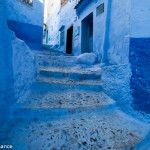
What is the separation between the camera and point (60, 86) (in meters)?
2.49

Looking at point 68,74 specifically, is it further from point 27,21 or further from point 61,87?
point 27,21

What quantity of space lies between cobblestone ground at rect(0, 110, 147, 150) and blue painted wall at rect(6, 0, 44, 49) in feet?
20.1

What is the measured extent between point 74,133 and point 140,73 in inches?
68.3

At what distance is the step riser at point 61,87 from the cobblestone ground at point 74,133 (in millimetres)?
775

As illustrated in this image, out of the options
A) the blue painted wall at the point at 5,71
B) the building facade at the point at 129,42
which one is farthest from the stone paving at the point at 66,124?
the building facade at the point at 129,42

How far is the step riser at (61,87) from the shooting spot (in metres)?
2.28

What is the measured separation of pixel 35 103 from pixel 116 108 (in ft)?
5.55

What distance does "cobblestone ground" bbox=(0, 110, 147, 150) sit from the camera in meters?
1.32

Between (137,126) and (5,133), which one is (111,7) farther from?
(5,133)

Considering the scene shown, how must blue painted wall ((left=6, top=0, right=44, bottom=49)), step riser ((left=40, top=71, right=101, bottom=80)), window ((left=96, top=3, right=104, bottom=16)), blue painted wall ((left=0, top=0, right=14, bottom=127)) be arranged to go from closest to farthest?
blue painted wall ((left=0, top=0, right=14, bottom=127))
step riser ((left=40, top=71, right=101, bottom=80))
window ((left=96, top=3, right=104, bottom=16))
blue painted wall ((left=6, top=0, right=44, bottom=49))

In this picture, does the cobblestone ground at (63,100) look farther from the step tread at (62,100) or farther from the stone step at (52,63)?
the stone step at (52,63)

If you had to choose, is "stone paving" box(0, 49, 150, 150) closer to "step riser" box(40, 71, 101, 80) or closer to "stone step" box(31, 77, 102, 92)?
"stone step" box(31, 77, 102, 92)

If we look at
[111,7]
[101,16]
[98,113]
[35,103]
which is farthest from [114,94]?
[101,16]

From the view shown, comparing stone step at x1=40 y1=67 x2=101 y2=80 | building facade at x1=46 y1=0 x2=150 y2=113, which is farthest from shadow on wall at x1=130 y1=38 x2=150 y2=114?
stone step at x1=40 y1=67 x2=101 y2=80
